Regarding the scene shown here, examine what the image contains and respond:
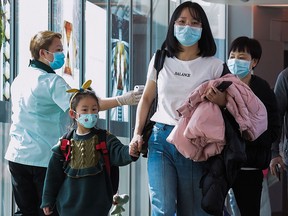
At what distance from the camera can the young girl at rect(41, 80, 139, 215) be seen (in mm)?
5070

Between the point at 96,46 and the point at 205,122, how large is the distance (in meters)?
4.50

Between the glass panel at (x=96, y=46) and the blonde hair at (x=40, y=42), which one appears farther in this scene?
the glass panel at (x=96, y=46)

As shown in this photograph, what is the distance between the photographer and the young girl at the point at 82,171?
16.6 ft

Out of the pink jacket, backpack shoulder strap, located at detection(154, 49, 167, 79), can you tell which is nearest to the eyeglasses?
backpack shoulder strap, located at detection(154, 49, 167, 79)

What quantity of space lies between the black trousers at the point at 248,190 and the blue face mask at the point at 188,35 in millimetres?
1235

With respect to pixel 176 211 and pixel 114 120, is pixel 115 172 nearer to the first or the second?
pixel 176 211

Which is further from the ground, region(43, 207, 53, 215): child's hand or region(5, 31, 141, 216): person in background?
region(5, 31, 141, 216): person in background

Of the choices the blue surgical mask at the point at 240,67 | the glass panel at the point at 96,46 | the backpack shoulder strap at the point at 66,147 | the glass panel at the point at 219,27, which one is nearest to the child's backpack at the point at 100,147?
the backpack shoulder strap at the point at 66,147

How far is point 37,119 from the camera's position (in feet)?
17.9

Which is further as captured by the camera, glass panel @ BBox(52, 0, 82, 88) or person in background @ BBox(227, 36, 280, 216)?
glass panel @ BBox(52, 0, 82, 88)

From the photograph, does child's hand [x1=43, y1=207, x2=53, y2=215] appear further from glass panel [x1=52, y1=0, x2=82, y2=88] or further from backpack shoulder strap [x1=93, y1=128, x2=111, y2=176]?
glass panel [x1=52, y1=0, x2=82, y2=88]

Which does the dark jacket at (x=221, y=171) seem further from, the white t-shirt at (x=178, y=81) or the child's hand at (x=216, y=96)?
the white t-shirt at (x=178, y=81)

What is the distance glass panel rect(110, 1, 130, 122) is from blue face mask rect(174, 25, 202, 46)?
170 inches

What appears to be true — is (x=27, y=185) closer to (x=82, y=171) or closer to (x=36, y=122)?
(x=36, y=122)
